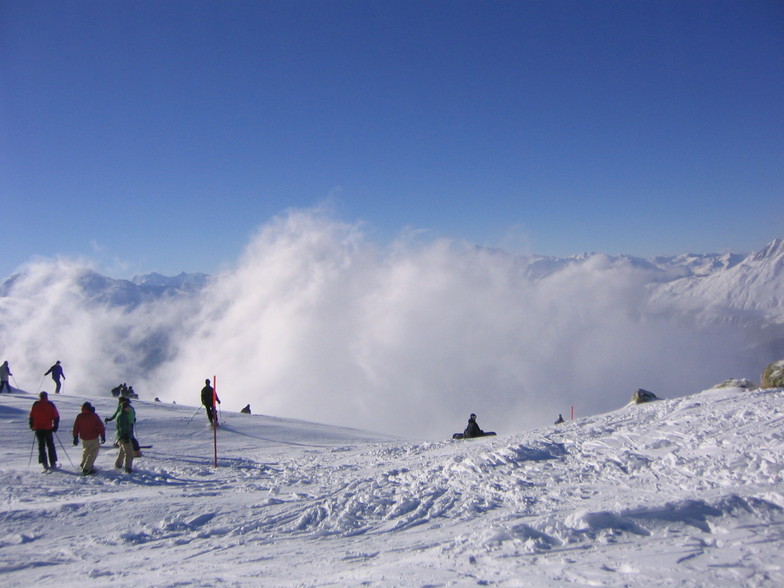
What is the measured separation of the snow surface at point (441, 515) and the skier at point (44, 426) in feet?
1.46

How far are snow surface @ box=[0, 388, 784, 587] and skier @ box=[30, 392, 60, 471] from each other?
17.5 inches

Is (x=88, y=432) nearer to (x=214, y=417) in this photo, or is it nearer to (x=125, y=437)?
(x=125, y=437)

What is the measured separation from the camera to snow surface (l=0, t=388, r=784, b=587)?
617 centimetres

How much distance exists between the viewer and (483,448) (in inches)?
516

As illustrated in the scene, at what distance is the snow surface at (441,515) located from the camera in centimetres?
617

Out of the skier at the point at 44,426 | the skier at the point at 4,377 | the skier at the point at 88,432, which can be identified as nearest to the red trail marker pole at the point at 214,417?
the skier at the point at 88,432

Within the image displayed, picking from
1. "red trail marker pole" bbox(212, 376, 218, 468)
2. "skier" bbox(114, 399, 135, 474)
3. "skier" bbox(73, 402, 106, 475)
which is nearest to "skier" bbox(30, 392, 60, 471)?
"skier" bbox(73, 402, 106, 475)

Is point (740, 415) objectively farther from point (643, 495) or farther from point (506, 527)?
point (506, 527)

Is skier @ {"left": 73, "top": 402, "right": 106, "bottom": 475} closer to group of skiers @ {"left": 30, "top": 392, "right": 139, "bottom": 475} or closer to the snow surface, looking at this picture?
group of skiers @ {"left": 30, "top": 392, "right": 139, "bottom": 475}

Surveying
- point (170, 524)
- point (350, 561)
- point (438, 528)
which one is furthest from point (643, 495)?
point (170, 524)

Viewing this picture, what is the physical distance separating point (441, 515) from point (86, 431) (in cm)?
821

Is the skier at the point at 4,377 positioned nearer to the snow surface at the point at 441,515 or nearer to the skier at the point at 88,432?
the snow surface at the point at 441,515

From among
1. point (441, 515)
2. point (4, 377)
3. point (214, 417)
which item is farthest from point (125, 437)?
point (4, 377)

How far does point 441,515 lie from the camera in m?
8.34
